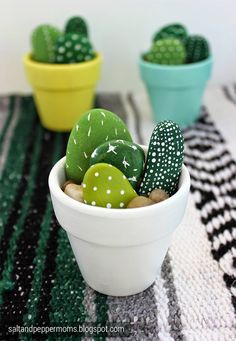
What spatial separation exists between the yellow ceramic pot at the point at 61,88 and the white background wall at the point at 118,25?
13 cm

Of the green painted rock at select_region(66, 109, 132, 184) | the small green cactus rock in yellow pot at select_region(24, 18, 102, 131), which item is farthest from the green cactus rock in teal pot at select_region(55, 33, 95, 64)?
the green painted rock at select_region(66, 109, 132, 184)

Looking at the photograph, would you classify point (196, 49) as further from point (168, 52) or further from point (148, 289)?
point (148, 289)

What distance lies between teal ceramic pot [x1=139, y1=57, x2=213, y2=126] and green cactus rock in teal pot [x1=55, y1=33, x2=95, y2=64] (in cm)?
9

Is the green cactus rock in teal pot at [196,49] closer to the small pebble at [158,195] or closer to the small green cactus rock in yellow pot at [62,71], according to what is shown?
the small green cactus rock in yellow pot at [62,71]

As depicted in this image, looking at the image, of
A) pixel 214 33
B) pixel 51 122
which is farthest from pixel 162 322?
pixel 214 33

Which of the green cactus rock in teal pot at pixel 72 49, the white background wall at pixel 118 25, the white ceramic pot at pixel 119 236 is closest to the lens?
the white ceramic pot at pixel 119 236

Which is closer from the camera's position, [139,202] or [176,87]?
[139,202]

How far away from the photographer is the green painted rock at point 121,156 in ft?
1.12

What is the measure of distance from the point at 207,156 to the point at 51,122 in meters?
0.25

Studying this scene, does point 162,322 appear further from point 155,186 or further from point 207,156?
point 207,156

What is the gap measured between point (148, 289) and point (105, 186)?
109 millimetres

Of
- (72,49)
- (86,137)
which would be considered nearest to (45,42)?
(72,49)

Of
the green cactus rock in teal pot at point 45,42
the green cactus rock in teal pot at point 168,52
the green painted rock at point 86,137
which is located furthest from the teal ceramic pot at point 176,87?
the green painted rock at point 86,137

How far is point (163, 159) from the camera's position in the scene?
13.8 inches
